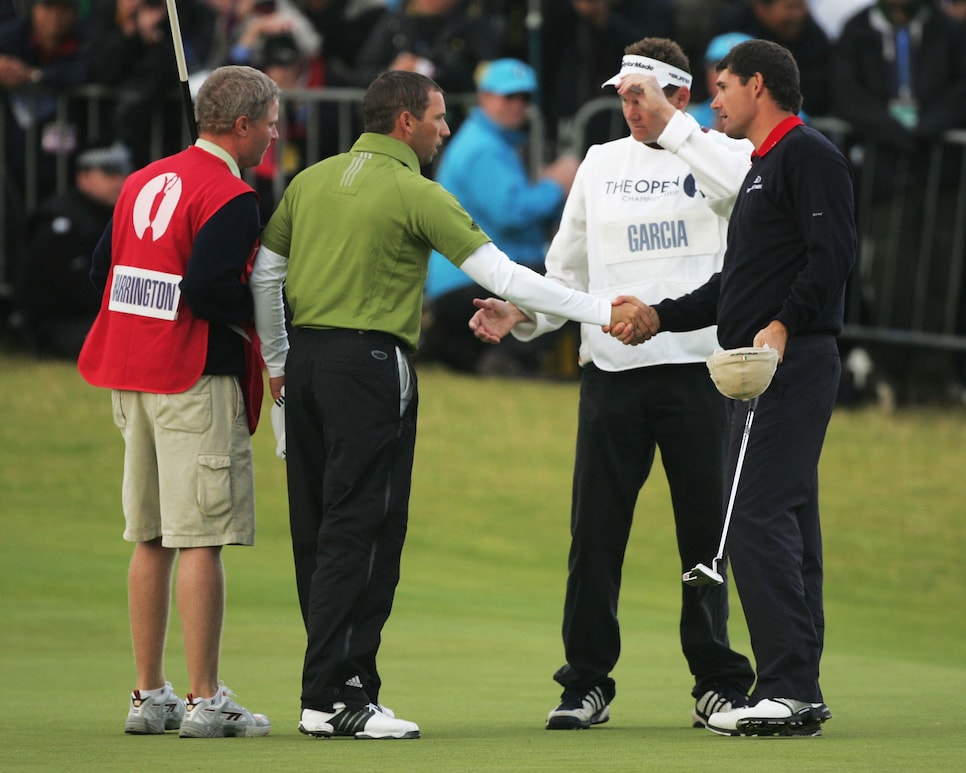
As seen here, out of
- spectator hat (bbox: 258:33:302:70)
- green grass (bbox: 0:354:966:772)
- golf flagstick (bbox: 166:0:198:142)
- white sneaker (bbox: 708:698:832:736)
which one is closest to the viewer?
green grass (bbox: 0:354:966:772)

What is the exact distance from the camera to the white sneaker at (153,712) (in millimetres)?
6680

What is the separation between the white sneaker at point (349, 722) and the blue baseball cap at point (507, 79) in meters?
7.91

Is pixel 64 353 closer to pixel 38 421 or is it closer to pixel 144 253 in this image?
pixel 38 421

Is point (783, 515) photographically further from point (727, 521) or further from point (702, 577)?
point (702, 577)

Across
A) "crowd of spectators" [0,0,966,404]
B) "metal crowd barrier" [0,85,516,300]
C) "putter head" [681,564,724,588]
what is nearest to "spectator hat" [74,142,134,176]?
"crowd of spectators" [0,0,966,404]

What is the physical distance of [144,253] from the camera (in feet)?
22.2

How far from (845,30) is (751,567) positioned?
8.06 metres

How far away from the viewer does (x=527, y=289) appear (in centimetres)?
682

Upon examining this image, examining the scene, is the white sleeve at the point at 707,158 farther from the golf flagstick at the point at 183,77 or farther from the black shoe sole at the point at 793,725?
the black shoe sole at the point at 793,725

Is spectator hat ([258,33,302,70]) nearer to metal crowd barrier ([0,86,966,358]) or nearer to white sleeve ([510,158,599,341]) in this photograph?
metal crowd barrier ([0,86,966,358])

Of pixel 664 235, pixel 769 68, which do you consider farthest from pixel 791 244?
pixel 664 235

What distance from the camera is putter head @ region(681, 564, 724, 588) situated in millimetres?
6723

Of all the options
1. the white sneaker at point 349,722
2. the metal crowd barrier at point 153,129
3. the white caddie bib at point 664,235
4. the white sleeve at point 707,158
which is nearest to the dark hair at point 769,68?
the white sleeve at point 707,158

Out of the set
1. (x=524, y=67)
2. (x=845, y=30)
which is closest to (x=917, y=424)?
(x=845, y=30)
